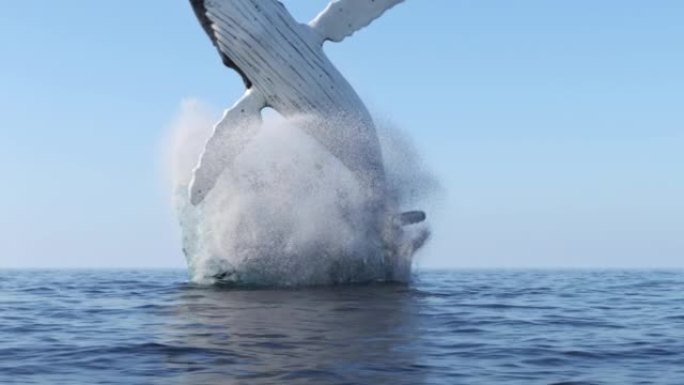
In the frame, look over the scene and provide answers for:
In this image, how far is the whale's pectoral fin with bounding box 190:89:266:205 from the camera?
63.9 feet

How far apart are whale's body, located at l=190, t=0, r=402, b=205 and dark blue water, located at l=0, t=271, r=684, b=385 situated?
12.3ft

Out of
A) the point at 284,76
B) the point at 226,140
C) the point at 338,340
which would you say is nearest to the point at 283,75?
the point at 284,76

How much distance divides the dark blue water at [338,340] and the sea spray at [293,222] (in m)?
2.94

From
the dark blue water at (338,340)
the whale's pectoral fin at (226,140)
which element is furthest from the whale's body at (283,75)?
the dark blue water at (338,340)

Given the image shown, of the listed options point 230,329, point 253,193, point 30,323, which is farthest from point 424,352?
point 253,193

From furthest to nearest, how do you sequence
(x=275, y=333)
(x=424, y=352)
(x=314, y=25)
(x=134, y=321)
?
(x=314, y=25) < (x=134, y=321) < (x=275, y=333) < (x=424, y=352)

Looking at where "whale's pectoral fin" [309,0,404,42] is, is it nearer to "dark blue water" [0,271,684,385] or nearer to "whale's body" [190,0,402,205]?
"whale's body" [190,0,402,205]

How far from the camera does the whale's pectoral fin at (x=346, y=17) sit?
20.3 metres

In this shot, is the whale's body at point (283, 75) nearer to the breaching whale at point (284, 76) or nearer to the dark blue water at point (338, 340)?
the breaching whale at point (284, 76)

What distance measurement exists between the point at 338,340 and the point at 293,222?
35.1 feet

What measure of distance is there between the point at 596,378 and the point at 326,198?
44.2 feet

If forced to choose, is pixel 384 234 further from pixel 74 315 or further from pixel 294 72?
pixel 74 315

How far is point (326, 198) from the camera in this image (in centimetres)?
2191

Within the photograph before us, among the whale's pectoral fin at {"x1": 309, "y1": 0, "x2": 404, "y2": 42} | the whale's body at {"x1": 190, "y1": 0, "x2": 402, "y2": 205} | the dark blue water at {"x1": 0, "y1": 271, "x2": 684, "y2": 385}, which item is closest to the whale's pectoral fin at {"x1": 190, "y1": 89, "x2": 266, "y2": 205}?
the whale's body at {"x1": 190, "y1": 0, "x2": 402, "y2": 205}
